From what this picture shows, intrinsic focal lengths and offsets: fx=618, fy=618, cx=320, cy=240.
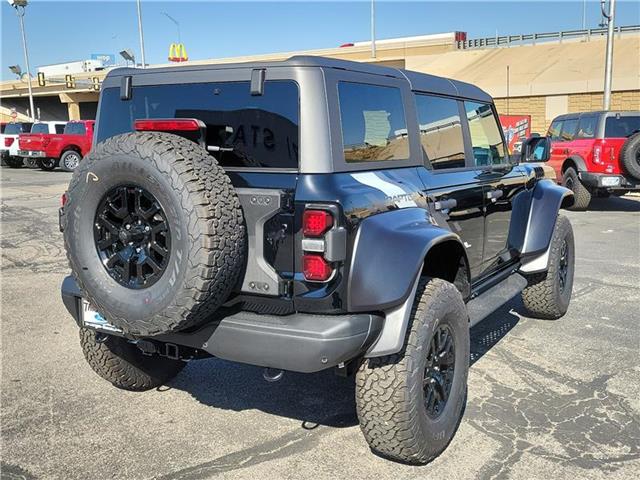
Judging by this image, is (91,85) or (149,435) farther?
(91,85)

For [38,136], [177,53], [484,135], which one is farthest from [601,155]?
[177,53]

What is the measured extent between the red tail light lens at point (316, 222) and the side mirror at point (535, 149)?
2.98 metres

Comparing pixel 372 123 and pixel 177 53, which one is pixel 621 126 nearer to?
pixel 372 123

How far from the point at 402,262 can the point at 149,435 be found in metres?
1.71

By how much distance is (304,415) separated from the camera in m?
3.61

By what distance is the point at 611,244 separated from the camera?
8.73 meters

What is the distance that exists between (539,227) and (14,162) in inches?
949

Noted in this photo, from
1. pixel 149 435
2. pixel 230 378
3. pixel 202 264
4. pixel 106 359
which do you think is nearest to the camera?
pixel 202 264

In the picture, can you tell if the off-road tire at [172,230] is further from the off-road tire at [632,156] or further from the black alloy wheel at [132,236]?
the off-road tire at [632,156]

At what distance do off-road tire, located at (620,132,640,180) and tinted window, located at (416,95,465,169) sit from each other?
7513 millimetres

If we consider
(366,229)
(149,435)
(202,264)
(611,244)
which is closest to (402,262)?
(366,229)

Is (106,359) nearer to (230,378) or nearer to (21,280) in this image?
(230,378)

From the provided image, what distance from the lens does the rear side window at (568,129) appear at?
39.8 ft

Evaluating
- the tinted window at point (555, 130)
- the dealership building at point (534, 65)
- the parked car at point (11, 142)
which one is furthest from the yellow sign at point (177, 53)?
the tinted window at point (555, 130)
